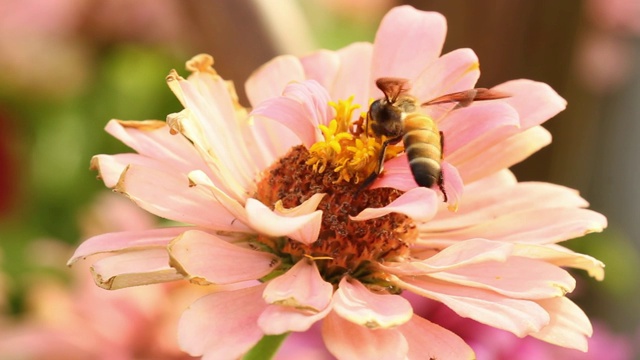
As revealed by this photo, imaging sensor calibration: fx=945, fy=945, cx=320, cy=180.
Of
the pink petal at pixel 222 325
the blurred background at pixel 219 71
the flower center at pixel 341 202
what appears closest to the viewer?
the pink petal at pixel 222 325

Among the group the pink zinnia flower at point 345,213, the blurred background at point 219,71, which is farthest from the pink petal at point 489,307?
the blurred background at point 219,71

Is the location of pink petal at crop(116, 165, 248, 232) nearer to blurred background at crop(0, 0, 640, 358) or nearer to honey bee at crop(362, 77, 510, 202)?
honey bee at crop(362, 77, 510, 202)

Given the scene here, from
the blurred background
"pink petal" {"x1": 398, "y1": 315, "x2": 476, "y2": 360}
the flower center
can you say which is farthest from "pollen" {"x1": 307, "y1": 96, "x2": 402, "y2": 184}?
the blurred background

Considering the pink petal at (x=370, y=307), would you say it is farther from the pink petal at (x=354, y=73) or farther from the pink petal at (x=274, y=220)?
the pink petal at (x=354, y=73)

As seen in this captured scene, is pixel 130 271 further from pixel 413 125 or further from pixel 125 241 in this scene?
pixel 413 125

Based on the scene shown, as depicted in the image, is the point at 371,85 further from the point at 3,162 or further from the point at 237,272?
the point at 3,162

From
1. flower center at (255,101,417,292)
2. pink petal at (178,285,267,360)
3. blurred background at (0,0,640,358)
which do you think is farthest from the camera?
blurred background at (0,0,640,358)

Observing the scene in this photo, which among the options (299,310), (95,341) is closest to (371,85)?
(299,310)
